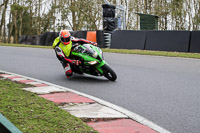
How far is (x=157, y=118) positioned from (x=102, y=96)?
1.75 meters

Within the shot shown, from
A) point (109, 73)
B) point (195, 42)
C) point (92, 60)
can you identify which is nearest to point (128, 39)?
point (195, 42)

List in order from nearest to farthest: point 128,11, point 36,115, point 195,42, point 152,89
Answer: point 36,115 → point 152,89 → point 195,42 → point 128,11

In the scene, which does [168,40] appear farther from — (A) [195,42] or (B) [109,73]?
(B) [109,73]

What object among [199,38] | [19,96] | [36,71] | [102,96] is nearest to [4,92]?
[19,96]

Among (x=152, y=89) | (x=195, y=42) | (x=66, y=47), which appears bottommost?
(x=152, y=89)

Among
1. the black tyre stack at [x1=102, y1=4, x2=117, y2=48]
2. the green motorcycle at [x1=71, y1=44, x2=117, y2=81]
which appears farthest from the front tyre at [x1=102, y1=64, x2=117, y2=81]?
the black tyre stack at [x1=102, y1=4, x2=117, y2=48]

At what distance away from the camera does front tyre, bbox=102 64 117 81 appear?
25.2 ft

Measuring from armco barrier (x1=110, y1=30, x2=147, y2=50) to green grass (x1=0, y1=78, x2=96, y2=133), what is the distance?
1335cm

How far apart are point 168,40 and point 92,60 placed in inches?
404

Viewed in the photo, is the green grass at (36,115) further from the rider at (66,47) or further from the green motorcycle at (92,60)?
the rider at (66,47)

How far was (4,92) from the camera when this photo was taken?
18.9 ft

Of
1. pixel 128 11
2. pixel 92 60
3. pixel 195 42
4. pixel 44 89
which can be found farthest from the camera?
pixel 128 11

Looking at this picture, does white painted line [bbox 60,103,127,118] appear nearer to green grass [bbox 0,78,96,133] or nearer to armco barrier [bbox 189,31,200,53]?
green grass [bbox 0,78,96,133]

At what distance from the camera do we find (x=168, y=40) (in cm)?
1694
